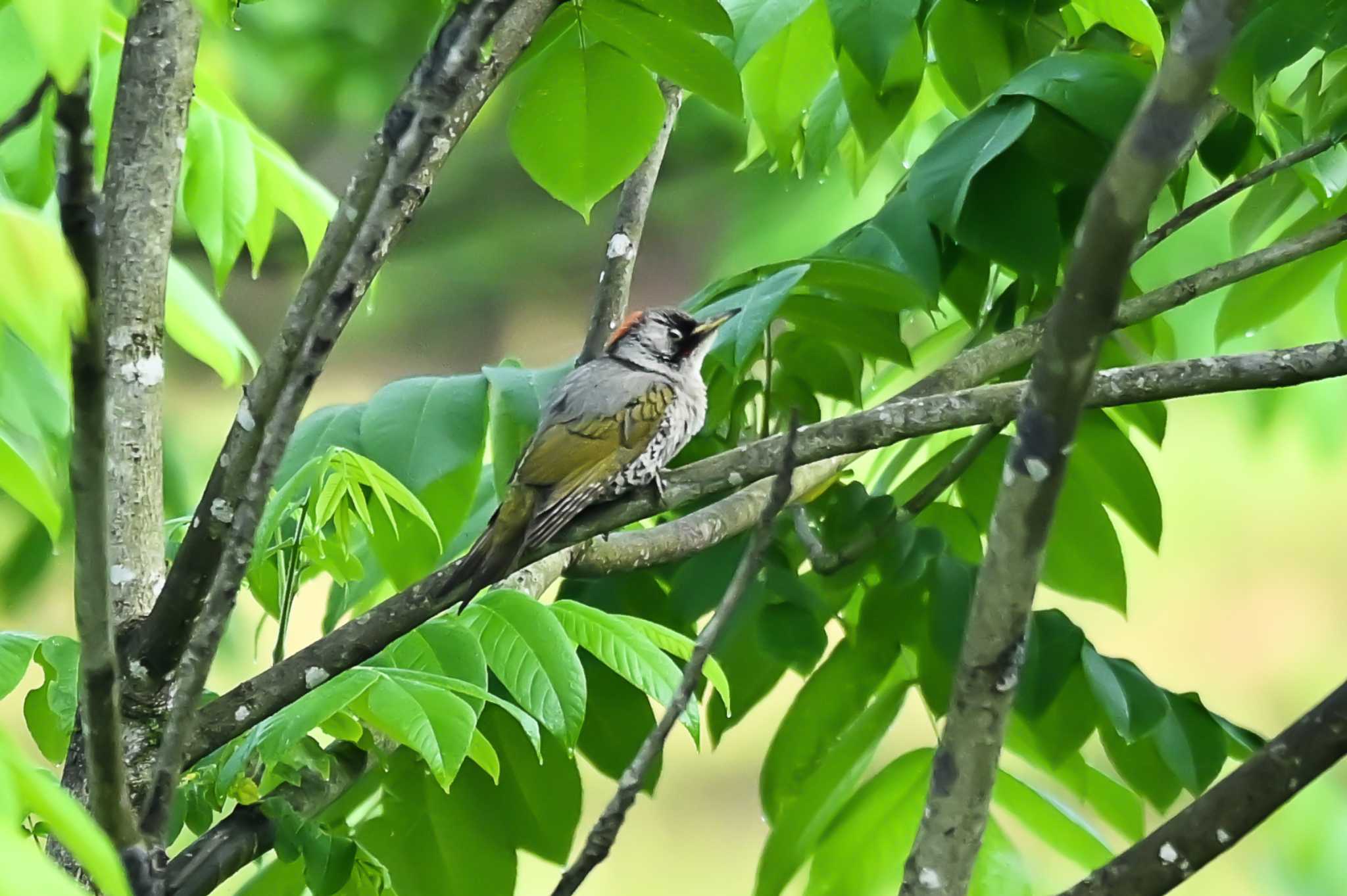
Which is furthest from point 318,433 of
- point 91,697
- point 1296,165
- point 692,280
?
point 692,280

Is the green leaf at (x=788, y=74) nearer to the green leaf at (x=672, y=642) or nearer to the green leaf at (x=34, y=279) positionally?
the green leaf at (x=672, y=642)

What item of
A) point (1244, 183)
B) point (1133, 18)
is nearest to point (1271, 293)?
point (1244, 183)

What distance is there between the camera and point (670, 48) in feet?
2.11

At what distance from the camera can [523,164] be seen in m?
0.74

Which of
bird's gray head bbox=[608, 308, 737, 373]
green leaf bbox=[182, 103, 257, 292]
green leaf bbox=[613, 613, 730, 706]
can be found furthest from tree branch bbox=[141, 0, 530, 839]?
bird's gray head bbox=[608, 308, 737, 373]

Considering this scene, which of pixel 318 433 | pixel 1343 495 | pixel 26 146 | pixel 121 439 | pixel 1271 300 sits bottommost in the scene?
pixel 121 439

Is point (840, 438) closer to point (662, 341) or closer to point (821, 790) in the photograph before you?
point (821, 790)

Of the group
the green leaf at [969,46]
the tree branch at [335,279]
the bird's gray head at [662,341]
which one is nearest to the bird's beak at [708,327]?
the bird's gray head at [662,341]

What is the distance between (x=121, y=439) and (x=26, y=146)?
285 millimetres

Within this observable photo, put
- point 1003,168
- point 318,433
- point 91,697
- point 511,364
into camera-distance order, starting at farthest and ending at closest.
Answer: point 511,364 < point 318,433 < point 1003,168 < point 91,697

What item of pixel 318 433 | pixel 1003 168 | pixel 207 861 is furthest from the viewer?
pixel 318 433

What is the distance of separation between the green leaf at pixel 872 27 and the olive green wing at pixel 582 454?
35 cm

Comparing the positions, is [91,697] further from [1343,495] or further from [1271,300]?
[1343,495]

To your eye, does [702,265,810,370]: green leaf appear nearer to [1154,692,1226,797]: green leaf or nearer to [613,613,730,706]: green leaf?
[613,613,730,706]: green leaf
